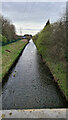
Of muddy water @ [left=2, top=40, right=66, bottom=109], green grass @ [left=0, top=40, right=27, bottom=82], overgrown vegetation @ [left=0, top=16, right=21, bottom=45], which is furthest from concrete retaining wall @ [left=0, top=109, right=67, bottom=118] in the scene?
overgrown vegetation @ [left=0, top=16, right=21, bottom=45]

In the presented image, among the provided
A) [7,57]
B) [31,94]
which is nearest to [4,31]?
[7,57]

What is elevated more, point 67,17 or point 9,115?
point 67,17

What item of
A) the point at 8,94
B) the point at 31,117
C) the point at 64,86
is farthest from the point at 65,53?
the point at 31,117

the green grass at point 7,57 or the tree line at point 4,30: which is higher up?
the tree line at point 4,30

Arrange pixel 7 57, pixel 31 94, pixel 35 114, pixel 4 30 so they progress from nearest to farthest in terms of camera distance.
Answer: pixel 35 114 < pixel 31 94 < pixel 7 57 < pixel 4 30

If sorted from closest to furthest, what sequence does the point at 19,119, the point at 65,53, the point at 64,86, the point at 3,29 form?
1. the point at 19,119
2. the point at 64,86
3. the point at 65,53
4. the point at 3,29

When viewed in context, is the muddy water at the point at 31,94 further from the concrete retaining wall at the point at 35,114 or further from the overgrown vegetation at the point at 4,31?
the overgrown vegetation at the point at 4,31

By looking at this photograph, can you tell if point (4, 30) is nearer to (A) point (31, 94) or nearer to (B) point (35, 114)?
(A) point (31, 94)

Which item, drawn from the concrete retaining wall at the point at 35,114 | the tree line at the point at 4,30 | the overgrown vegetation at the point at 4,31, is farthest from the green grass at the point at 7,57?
the tree line at the point at 4,30

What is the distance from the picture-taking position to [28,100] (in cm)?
529

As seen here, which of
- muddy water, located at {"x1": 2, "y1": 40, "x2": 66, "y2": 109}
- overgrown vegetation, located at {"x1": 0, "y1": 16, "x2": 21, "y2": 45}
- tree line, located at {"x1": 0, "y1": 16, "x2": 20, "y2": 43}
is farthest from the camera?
tree line, located at {"x1": 0, "y1": 16, "x2": 20, "y2": 43}

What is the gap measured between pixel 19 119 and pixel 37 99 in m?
2.19

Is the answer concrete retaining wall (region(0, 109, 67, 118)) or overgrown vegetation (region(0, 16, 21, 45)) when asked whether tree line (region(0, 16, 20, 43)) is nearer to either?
overgrown vegetation (region(0, 16, 21, 45))

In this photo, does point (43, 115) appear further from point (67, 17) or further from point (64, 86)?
point (67, 17)
